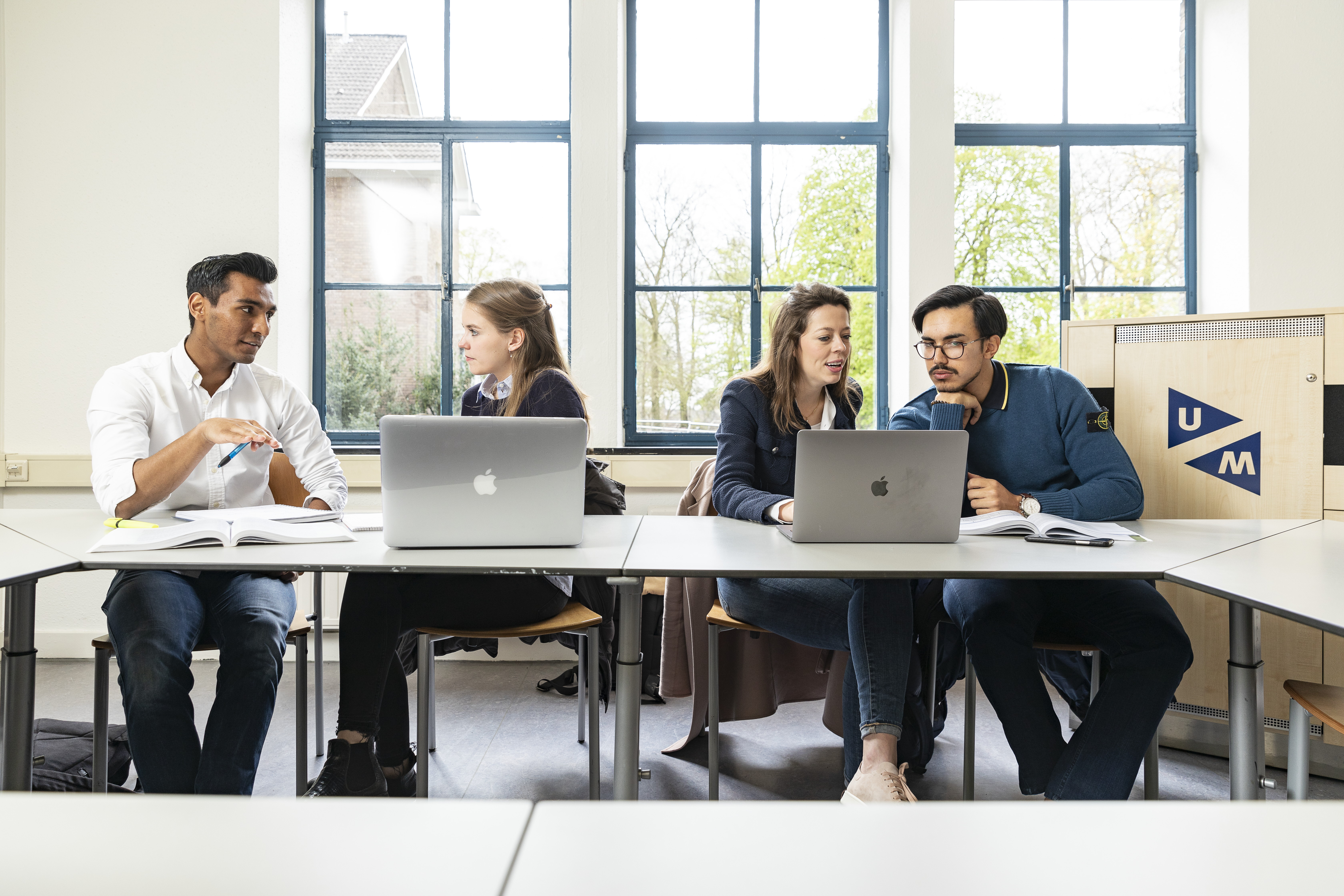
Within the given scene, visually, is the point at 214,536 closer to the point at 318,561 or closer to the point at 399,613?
the point at 318,561

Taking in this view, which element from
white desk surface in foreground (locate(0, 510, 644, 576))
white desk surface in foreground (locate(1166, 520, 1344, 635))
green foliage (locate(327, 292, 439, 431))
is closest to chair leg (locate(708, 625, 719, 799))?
white desk surface in foreground (locate(0, 510, 644, 576))

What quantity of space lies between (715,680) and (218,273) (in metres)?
1.59

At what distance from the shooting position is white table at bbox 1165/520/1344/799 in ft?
3.81

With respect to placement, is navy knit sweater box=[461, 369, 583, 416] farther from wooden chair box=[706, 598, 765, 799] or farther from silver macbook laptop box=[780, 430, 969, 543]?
silver macbook laptop box=[780, 430, 969, 543]

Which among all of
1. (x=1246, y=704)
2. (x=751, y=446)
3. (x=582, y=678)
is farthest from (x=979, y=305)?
(x=582, y=678)

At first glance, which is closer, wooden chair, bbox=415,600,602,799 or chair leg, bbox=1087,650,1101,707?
wooden chair, bbox=415,600,602,799

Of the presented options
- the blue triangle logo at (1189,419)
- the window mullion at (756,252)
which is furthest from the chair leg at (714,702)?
the window mullion at (756,252)

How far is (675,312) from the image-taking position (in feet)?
12.1

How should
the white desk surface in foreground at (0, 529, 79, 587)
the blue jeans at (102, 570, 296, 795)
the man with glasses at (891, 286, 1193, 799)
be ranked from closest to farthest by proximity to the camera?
the white desk surface in foreground at (0, 529, 79, 587), the blue jeans at (102, 570, 296, 795), the man with glasses at (891, 286, 1193, 799)

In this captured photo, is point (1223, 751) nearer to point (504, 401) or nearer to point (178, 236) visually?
point (504, 401)

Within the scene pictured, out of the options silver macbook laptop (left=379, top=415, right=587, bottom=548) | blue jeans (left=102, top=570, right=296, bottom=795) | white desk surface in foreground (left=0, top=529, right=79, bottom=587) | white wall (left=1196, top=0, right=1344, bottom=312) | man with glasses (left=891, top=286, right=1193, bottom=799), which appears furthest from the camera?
white wall (left=1196, top=0, right=1344, bottom=312)

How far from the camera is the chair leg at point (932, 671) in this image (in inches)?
79.4

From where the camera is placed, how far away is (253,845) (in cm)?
46

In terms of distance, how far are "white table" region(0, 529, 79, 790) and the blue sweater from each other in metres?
1.92
